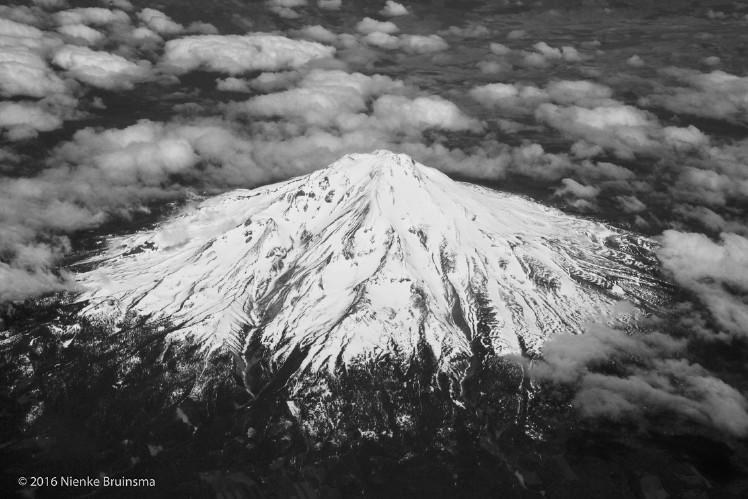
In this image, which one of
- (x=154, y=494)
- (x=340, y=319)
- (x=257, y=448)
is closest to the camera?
(x=154, y=494)

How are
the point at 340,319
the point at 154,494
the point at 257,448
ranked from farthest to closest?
the point at 340,319, the point at 257,448, the point at 154,494

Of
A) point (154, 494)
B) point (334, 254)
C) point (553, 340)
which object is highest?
point (334, 254)

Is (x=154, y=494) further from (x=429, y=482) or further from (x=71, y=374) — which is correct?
(x=429, y=482)

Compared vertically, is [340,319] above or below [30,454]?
above

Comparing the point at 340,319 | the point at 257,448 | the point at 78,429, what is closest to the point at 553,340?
the point at 340,319

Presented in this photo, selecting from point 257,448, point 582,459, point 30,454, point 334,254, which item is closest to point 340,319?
point 334,254

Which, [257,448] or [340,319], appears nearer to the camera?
[257,448]

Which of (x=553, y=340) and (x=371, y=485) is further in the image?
(x=553, y=340)

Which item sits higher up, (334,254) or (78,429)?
(334,254)

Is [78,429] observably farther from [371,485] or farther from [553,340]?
[553,340]
